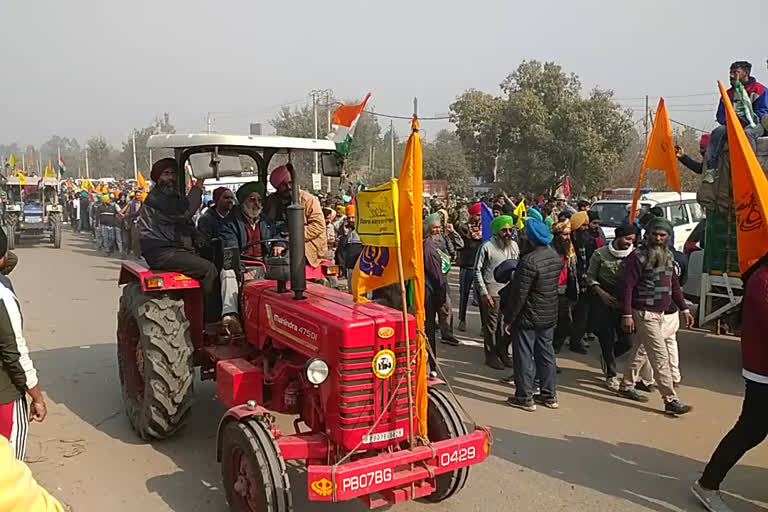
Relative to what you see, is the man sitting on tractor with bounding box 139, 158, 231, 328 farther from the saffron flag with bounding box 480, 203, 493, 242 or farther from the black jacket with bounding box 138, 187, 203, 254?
the saffron flag with bounding box 480, 203, 493, 242

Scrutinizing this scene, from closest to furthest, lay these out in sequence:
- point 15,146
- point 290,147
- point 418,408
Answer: point 418,408
point 290,147
point 15,146

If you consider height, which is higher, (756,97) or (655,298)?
(756,97)

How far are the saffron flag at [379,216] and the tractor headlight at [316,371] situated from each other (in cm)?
77

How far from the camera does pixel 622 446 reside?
521cm

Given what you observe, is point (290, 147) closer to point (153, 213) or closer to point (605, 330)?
point (153, 213)

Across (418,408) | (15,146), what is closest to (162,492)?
(418,408)

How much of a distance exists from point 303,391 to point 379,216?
4.19ft

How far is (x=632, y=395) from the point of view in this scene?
20.8 ft

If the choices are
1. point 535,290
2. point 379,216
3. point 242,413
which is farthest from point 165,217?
point 535,290

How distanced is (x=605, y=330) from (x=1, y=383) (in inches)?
216

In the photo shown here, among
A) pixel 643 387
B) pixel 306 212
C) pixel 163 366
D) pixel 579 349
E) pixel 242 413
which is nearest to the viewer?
pixel 242 413

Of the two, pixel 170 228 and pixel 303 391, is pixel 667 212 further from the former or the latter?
pixel 303 391

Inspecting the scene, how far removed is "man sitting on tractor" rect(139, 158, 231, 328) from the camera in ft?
17.1

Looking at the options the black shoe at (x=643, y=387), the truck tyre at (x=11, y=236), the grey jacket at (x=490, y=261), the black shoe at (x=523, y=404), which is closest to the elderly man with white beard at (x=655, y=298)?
the black shoe at (x=643, y=387)
